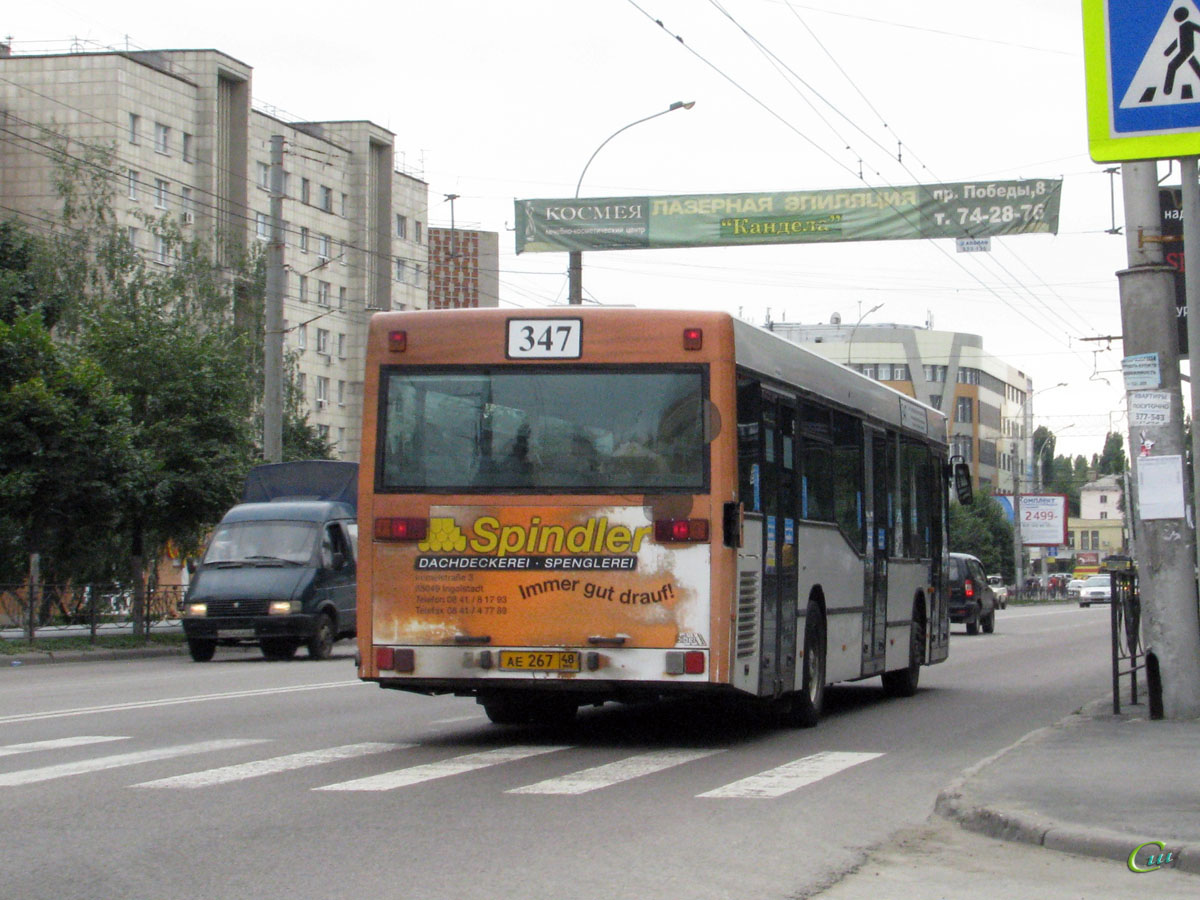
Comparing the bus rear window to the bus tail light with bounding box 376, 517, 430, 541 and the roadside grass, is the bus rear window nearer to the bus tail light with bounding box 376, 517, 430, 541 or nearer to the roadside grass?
the bus tail light with bounding box 376, 517, 430, 541

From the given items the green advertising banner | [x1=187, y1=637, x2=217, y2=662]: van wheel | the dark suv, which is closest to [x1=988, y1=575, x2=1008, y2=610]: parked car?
the dark suv

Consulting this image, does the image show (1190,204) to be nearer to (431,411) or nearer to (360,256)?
(431,411)

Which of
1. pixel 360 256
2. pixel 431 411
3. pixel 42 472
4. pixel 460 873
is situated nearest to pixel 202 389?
pixel 42 472

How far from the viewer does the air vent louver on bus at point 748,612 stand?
39.2 feet

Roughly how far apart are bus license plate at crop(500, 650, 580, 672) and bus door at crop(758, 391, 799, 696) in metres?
1.55

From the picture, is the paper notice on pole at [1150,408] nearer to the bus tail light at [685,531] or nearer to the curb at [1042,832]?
the bus tail light at [685,531]

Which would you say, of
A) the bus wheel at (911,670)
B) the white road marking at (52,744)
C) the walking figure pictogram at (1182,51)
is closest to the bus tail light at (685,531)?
the walking figure pictogram at (1182,51)

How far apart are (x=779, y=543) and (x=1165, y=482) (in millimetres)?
2888

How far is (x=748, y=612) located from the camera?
12133mm

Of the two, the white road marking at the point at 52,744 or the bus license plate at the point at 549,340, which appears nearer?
the white road marking at the point at 52,744

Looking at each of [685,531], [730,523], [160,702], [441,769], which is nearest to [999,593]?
[160,702]

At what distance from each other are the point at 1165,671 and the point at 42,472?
61.9ft

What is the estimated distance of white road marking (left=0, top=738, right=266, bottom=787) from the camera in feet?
33.2

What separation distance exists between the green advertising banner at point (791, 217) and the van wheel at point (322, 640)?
9533mm
